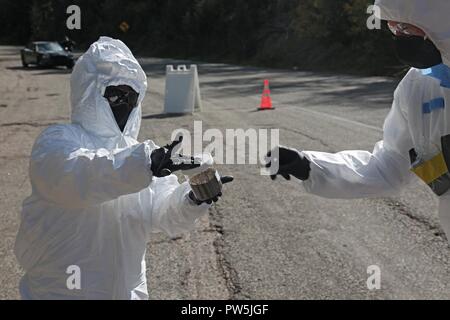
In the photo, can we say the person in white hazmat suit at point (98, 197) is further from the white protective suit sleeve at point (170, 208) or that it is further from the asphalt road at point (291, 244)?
the asphalt road at point (291, 244)

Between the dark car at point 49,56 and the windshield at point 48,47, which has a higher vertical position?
the windshield at point 48,47

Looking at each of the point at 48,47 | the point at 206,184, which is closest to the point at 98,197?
the point at 206,184

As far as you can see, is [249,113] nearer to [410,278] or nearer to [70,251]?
[410,278]

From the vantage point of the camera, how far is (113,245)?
2828 mm

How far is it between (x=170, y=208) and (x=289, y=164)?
1.83 feet

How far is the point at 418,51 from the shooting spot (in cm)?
253

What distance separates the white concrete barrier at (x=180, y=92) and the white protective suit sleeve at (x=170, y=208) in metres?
11.4

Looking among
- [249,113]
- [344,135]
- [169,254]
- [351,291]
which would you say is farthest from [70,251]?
[249,113]

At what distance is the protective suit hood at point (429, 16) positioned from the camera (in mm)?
2297

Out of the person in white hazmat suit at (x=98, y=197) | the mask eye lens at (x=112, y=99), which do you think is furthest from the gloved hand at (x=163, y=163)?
the mask eye lens at (x=112, y=99)

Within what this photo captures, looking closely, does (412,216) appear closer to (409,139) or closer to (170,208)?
(409,139)

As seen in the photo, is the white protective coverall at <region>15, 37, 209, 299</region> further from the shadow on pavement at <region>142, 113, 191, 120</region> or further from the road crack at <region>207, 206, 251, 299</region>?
the shadow on pavement at <region>142, 113, 191, 120</region>

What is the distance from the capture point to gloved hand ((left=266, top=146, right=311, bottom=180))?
2.85 meters

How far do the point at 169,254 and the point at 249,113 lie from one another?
8847mm
